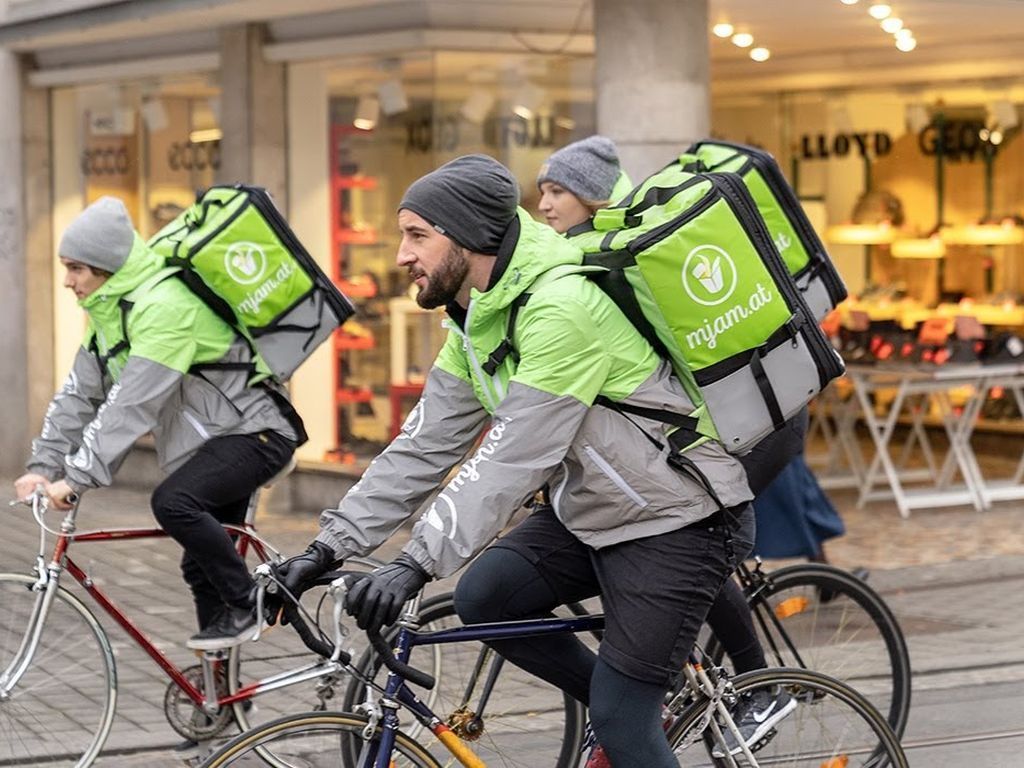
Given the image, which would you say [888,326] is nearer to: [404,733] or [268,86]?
[268,86]

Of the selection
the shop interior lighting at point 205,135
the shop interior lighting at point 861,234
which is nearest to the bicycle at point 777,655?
the shop interior lighting at point 205,135

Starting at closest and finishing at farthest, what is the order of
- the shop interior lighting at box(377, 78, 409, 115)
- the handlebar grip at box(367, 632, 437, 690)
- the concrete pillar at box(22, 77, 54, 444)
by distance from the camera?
the handlebar grip at box(367, 632, 437, 690) → the shop interior lighting at box(377, 78, 409, 115) → the concrete pillar at box(22, 77, 54, 444)

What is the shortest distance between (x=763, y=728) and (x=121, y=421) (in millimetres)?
2248

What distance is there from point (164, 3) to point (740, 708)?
848 centimetres

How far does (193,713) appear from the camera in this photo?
19.9 feet

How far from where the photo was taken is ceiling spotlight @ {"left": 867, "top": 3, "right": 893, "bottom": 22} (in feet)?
37.4

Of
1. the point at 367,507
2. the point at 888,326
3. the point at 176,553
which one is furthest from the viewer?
the point at 888,326

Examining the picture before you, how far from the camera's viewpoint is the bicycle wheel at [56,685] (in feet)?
18.3

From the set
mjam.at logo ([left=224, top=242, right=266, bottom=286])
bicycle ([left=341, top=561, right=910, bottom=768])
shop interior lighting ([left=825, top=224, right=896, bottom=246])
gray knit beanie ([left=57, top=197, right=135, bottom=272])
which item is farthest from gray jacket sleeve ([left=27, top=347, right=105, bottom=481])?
shop interior lighting ([left=825, top=224, right=896, bottom=246])

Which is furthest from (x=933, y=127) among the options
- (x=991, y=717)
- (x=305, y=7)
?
(x=991, y=717)

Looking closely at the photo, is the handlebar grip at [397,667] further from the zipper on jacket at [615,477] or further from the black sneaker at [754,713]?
the black sneaker at [754,713]

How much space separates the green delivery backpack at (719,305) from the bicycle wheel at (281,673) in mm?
1154

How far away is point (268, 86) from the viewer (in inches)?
488

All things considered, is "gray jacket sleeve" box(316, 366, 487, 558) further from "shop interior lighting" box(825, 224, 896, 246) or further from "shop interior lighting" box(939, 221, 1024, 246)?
"shop interior lighting" box(825, 224, 896, 246)
